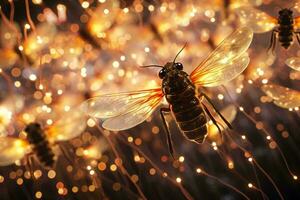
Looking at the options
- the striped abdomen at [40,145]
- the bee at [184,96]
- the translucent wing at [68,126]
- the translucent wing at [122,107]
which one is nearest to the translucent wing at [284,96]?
the bee at [184,96]

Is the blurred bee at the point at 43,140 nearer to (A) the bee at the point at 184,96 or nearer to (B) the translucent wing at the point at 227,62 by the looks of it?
(A) the bee at the point at 184,96

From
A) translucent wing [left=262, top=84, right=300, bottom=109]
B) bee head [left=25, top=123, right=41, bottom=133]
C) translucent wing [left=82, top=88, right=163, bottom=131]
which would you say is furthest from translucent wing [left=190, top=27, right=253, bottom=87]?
bee head [left=25, top=123, right=41, bottom=133]

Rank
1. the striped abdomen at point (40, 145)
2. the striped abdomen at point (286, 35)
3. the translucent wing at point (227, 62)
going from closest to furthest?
the translucent wing at point (227, 62), the striped abdomen at point (40, 145), the striped abdomen at point (286, 35)

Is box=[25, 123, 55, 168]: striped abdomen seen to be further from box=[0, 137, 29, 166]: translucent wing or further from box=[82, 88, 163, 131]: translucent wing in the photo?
box=[82, 88, 163, 131]: translucent wing

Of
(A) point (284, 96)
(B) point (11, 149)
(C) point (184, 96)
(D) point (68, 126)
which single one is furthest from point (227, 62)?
(B) point (11, 149)

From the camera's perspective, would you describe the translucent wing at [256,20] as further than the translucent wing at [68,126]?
Yes

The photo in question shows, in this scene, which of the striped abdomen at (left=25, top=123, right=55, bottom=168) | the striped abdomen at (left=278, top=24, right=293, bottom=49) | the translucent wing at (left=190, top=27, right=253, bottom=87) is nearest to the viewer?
the translucent wing at (left=190, top=27, right=253, bottom=87)

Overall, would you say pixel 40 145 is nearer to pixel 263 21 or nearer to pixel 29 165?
pixel 29 165
